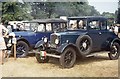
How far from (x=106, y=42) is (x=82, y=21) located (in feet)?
4.43

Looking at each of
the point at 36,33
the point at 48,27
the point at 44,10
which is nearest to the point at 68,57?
the point at 48,27

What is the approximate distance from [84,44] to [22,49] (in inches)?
126

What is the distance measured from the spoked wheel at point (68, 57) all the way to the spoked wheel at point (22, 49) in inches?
117

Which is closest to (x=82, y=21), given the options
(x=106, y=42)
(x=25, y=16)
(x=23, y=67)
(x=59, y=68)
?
(x=106, y=42)

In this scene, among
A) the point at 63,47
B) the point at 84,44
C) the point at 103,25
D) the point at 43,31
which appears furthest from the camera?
the point at 43,31

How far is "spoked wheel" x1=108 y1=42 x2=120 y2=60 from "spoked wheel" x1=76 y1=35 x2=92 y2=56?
140 centimetres

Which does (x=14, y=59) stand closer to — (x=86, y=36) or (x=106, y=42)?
(x=86, y=36)

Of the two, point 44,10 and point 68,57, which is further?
point 44,10

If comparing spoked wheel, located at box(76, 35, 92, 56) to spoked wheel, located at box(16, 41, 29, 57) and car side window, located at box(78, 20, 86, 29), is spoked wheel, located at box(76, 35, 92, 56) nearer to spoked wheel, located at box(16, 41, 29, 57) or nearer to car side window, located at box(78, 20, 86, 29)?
car side window, located at box(78, 20, 86, 29)

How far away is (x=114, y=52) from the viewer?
10.1 m

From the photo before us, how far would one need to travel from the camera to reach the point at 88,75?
6941 millimetres

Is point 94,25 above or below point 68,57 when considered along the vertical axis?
above

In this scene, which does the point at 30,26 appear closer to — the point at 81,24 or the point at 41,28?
the point at 41,28

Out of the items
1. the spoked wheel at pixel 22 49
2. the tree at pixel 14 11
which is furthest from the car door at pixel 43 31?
the tree at pixel 14 11
